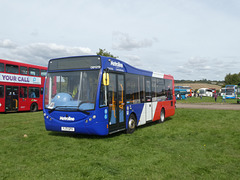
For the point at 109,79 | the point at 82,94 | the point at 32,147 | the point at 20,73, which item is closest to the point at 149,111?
the point at 109,79

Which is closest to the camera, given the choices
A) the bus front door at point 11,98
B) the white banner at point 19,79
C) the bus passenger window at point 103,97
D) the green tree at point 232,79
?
the bus passenger window at point 103,97

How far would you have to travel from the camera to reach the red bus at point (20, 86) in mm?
18844

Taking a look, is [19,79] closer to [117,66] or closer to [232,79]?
[117,66]

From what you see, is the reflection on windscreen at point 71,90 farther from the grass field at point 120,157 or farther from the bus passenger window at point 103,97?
the grass field at point 120,157

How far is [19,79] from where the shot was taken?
20.0 m

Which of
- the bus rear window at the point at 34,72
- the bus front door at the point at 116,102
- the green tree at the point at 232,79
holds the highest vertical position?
the green tree at the point at 232,79

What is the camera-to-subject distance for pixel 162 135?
990 centimetres

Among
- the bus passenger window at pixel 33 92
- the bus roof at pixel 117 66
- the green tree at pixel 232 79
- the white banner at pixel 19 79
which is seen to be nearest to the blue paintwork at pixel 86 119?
the bus roof at pixel 117 66

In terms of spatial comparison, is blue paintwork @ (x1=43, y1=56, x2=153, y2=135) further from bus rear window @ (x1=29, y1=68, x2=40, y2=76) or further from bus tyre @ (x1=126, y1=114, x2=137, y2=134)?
bus rear window @ (x1=29, y1=68, x2=40, y2=76)

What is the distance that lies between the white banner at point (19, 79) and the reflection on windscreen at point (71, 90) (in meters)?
11.1

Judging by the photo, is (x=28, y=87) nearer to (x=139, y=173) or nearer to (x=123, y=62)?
(x=123, y=62)

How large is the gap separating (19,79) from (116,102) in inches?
522

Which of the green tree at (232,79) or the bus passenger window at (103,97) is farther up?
the green tree at (232,79)

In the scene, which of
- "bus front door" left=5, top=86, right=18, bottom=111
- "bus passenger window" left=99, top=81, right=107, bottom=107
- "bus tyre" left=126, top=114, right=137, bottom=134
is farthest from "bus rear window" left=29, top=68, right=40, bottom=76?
"bus passenger window" left=99, top=81, right=107, bottom=107
